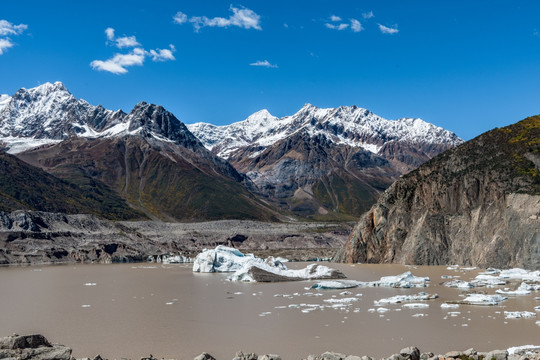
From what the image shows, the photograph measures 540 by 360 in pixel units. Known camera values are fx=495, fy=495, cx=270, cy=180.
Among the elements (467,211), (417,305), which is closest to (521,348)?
(417,305)

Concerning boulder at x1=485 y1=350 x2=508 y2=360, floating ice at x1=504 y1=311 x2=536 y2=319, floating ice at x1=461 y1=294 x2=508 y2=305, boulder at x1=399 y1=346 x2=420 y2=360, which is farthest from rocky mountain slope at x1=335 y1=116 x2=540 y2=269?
boulder at x1=399 y1=346 x2=420 y2=360

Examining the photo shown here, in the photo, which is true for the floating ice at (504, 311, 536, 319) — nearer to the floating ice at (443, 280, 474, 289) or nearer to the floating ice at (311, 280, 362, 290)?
the floating ice at (443, 280, 474, 289)

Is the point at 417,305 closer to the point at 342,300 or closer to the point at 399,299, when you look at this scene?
the point at 399,299

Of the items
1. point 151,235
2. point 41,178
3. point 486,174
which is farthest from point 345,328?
point 41,178

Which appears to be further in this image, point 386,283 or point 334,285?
point 386,283

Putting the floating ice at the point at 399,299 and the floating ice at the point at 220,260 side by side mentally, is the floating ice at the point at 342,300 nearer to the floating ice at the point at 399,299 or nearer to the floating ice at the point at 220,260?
the floating ice at the point at 399,299

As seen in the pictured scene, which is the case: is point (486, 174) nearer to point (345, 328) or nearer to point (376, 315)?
point (376, 315)

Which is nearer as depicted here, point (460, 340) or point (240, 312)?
point (460, 340)
